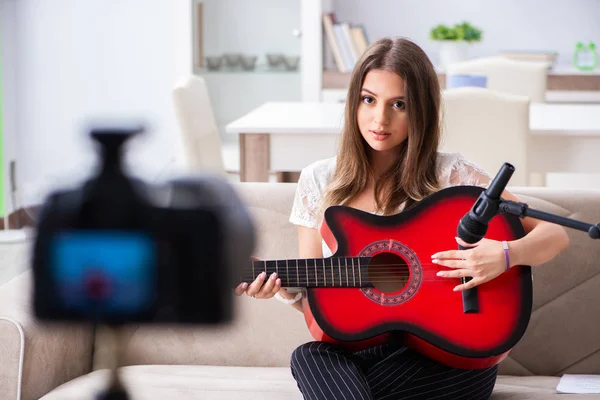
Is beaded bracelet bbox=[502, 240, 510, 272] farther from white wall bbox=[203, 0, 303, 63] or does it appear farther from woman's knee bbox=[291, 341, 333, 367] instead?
white wall bbox=[203, 0, 303, 63]

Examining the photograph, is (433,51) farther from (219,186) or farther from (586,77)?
(219,186)

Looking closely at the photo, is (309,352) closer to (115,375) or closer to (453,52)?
(115,375)

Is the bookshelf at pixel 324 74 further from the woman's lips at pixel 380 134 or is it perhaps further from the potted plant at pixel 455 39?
the woman's lips at pixel 380 134

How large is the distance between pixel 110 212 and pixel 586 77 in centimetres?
461

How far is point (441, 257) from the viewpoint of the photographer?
1.17 meters

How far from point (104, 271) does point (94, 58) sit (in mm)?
4354

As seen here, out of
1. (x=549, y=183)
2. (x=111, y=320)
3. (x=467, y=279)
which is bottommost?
(x=549, y=183)

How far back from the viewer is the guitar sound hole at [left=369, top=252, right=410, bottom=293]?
119 centimetres

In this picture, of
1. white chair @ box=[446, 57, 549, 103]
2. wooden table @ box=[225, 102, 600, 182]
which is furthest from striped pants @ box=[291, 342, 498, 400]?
white chair @ box=[446, 57, 549, 103]

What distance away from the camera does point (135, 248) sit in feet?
0.91

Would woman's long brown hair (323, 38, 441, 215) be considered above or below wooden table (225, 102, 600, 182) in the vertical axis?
above

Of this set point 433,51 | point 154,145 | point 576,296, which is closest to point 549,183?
point 433,51

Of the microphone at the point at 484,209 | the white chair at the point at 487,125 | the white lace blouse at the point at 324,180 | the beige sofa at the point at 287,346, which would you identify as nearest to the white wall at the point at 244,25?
the white chair at the point at 487,125

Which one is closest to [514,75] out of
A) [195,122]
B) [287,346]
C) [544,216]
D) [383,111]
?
[195,122]
